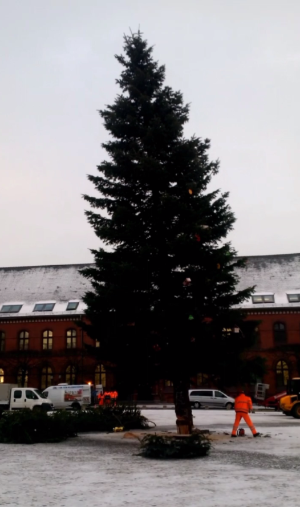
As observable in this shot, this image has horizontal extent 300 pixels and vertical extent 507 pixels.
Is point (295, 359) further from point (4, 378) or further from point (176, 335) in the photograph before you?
point (176, 335)

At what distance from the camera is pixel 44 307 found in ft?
187

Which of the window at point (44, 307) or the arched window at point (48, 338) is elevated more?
the window at point (44, 307)

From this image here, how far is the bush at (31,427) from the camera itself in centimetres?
1696

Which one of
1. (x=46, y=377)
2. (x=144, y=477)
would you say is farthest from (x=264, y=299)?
(x=144, y=477)

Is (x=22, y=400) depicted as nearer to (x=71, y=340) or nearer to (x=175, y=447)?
(x=71, y=340)

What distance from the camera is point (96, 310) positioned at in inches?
766

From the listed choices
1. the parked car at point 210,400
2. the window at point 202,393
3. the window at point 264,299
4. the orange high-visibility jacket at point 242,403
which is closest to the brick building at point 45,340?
the window at point 202,393

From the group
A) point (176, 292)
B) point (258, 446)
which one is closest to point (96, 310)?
point (176, 292)

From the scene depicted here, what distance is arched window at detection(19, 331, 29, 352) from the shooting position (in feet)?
187

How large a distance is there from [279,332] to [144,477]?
146 feet

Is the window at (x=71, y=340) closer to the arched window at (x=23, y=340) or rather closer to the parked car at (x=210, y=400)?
the arched window at (x=23, y=340)

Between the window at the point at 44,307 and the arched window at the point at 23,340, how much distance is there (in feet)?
8.83

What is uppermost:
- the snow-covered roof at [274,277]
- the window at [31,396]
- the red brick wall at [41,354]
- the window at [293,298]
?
the snow-covered roof at [274,277]

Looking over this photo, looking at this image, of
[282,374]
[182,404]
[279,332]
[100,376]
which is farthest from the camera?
[100,376]
